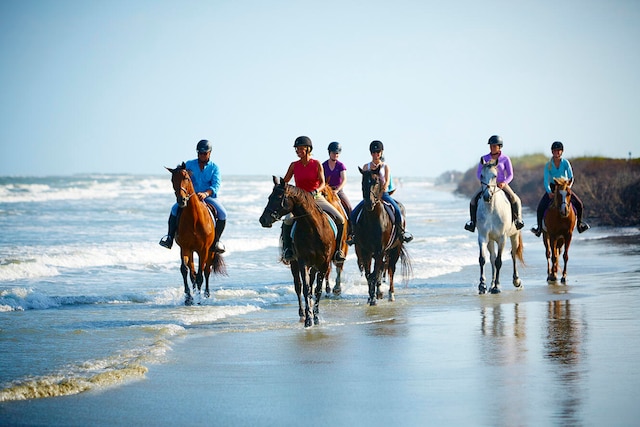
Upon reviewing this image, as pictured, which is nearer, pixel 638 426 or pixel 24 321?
pixel 638 426

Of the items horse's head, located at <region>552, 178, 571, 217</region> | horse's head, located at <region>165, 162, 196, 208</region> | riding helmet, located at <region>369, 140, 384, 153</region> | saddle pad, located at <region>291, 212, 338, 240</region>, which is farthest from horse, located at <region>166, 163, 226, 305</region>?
horse's head, located at <region>552, 178, 571, 217</region>

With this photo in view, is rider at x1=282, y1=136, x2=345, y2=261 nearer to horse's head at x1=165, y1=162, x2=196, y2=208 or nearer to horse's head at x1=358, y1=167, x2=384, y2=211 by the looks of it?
horse's head at x1=358, y1=167, x2=384, y2=211

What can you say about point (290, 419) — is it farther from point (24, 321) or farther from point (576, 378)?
point (24, 321)

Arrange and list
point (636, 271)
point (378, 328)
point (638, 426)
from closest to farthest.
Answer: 1. point (638, 426)
2. point (378, 328)
3. point (636, 271)

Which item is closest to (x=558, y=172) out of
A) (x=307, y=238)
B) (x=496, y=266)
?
(x=496, y=266)

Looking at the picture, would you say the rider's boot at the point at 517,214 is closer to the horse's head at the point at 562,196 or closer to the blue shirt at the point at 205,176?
the horse's head at the point at 562,196

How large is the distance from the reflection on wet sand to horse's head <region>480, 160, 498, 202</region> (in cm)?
278

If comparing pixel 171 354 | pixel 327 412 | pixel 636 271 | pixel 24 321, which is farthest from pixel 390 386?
pixel 636 271

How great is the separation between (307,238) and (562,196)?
676 cm

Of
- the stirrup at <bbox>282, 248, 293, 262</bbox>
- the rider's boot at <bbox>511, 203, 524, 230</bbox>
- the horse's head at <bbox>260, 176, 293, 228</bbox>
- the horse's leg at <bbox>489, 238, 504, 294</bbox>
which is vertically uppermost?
the horse's head at <bbox>260, 176, 293, 228</bbox>

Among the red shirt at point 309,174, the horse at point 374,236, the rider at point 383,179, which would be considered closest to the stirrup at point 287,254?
the red shirt at point 309,174

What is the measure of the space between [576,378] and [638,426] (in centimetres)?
133

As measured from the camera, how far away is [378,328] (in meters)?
10.4

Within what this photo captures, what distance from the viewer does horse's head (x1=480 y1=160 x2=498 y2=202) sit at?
13.8 meters
